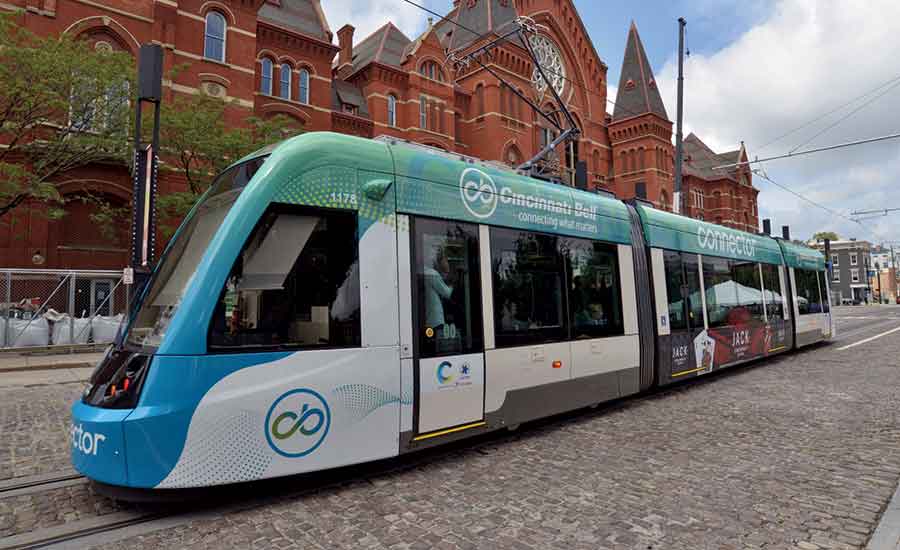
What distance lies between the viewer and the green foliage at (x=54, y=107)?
14.6m

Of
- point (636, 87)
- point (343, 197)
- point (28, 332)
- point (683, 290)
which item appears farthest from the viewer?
point (636, 87)

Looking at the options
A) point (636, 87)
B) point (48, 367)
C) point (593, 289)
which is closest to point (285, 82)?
point (48, 367)

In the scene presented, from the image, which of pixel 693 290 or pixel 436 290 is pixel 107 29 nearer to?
pixel 436 290

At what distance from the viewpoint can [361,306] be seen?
4.44 meters

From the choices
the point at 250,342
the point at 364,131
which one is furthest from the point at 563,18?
the point at 250,342

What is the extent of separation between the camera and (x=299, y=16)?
1157 inches

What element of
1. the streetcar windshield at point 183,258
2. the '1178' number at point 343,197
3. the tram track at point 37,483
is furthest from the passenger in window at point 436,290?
the tram track at point 37,483

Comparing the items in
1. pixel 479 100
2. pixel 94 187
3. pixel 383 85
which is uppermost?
pixel 479 100

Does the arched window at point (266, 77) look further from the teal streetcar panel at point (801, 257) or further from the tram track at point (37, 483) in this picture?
the tram track at point (37, 483)

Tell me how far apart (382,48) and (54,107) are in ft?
70.5

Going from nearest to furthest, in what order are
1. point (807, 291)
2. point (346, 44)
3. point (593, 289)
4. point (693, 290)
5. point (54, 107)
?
point (593, 289) < point (693, 290) < point (807, 291) < point (54, 107) < point (346, 44)

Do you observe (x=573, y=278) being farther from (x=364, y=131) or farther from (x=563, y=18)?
(x=563, y=18)

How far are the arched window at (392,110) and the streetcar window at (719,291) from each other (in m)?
25.1

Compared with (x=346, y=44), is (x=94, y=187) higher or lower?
lower
